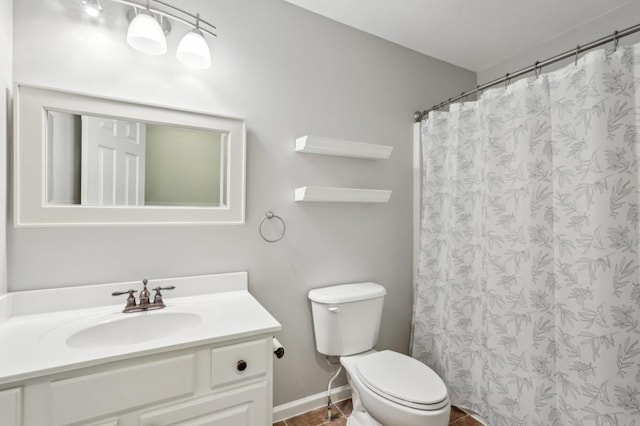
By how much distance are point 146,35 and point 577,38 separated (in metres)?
2.42

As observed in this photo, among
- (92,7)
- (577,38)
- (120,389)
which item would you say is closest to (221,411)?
(120,389)

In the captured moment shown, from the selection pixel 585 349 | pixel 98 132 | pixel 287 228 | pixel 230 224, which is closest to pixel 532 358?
pixel 585 349

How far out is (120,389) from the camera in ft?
2.96

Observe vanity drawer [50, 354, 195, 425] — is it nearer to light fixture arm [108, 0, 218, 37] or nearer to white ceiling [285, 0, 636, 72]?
light fixture arm [108, 0, 218, 37]

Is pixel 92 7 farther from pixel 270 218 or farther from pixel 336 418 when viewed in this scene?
pixel 336 418

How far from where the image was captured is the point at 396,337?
2.09m

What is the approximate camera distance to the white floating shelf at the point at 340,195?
162cm

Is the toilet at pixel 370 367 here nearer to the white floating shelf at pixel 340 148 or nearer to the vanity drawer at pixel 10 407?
the white floating shelf at pixel 340 148

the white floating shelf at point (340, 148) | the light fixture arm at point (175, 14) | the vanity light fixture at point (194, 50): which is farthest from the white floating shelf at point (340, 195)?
the light fixture arm at point (175, 14)

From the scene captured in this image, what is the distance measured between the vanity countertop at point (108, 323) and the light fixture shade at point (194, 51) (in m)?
1.00

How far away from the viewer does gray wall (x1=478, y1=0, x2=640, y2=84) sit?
1.63 meters

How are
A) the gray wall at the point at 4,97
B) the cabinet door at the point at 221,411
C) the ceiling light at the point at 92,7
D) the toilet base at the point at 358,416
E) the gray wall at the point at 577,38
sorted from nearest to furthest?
the cabinet door at the point at 221,411
the gray wall at the point at 4,97
the ceiling light at the point at 92,7
the toilet base at the point at 358,416
the gray wall at the point at 577,38

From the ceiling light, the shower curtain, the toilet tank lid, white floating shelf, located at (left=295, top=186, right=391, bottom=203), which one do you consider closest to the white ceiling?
the shower curtain

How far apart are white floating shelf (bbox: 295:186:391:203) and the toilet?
532 mm
